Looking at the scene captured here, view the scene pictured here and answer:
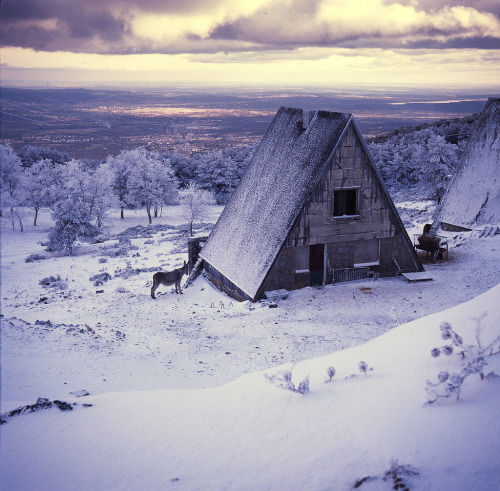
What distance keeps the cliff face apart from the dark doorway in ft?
33.5

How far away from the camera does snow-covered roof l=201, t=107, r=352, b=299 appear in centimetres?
1900

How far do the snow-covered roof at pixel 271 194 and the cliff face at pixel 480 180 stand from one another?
30.7 feet

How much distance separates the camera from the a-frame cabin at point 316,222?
747 inches

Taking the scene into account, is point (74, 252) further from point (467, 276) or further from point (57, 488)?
point (57, 488)

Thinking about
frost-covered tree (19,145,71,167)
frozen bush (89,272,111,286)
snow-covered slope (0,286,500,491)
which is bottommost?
frozen bush (89,272,111,286)

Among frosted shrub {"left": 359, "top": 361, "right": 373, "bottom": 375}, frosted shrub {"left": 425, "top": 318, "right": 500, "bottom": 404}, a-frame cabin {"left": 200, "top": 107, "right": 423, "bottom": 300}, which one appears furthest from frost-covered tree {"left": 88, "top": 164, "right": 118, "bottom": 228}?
frosted shrub {"left": 425, "top": 318, "right": 500, "bottom": 404}

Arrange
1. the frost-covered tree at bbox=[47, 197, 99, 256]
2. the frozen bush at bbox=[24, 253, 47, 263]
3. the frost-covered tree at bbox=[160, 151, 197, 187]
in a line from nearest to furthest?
1. the frozen bush at bbox=[24, 253, 47, 263]
2. the frost-covered tree at bbox=[47, 197, 99, 256]
3. the frost-covered tree at bbox=[160, 151, 197, 187]

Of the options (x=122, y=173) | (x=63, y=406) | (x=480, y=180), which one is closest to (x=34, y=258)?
(x=480, y=180)

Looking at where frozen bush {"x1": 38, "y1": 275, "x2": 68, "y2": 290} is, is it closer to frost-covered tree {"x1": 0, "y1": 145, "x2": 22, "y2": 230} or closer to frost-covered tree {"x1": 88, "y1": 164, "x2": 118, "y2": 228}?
frost-covered tree {"x1": 88, "y1": 164, "x2": 118, "y2": 228}

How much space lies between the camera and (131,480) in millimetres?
5391

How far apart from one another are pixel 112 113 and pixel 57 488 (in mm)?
121400

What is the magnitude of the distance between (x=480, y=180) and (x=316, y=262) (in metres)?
10.7

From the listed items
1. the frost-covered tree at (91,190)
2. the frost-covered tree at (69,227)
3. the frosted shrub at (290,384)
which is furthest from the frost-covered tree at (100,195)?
the frosted shrub at (290,384)

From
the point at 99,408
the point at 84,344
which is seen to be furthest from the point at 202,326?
the point at 99,408
